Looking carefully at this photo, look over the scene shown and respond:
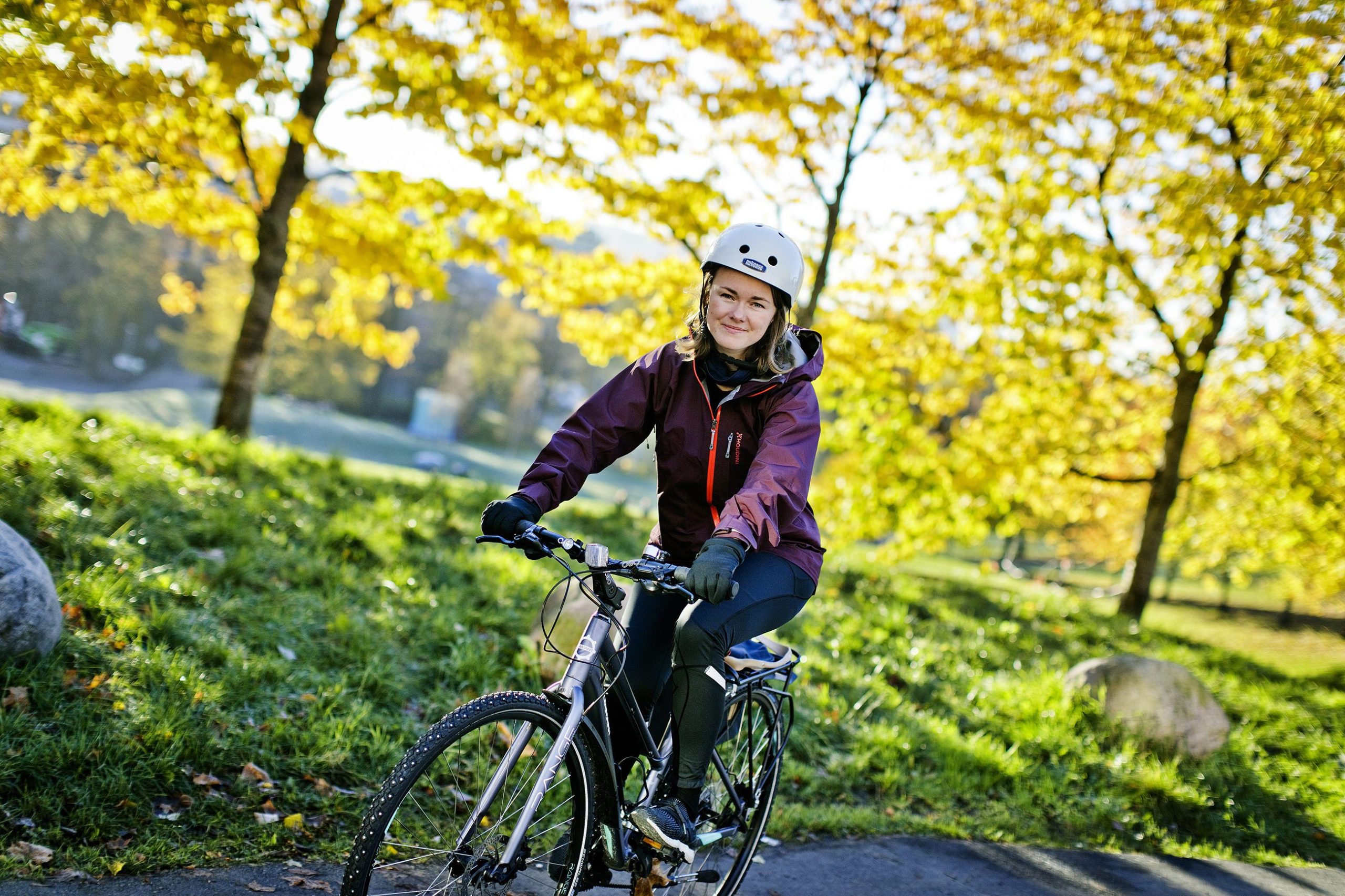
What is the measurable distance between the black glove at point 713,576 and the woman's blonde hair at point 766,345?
0.76 metres

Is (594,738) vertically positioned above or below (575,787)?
above

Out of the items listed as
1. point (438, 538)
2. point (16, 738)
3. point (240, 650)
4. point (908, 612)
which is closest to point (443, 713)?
point (240, 650)

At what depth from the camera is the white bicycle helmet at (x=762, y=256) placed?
2781mm

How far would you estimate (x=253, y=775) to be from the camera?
138 inches

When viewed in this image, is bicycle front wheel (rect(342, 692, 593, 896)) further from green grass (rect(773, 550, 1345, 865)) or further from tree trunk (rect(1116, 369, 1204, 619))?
tree trunk (rect(1116, 369, 1204, 619))

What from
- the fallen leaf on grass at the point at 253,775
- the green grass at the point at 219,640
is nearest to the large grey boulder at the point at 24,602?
the green grass at the point at 219,640

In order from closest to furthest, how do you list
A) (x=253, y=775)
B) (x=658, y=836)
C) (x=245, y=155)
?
(x=658, y=836) → (x=253, y=775) → (x=245, y=155)

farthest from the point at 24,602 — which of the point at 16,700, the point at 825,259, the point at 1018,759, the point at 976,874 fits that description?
the point at 825,259

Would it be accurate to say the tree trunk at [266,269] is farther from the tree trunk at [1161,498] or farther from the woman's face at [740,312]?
the tree trunk at [1161,498]

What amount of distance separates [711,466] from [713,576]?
68 centimetres

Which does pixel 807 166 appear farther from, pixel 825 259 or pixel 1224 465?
pixel 1224 465

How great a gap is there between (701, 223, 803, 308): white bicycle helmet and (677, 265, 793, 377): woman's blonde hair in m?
0.04

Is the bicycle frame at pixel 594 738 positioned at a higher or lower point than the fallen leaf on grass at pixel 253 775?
higher

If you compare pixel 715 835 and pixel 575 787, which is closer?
pixel 575 787
